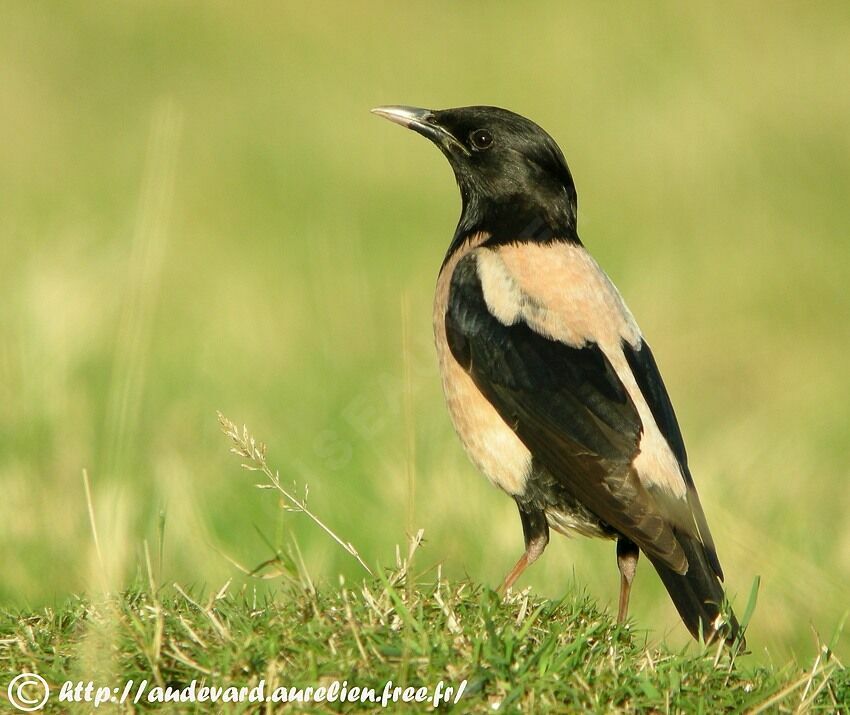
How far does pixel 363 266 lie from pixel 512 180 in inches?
268

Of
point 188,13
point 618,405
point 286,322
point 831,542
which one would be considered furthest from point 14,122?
point 618,405

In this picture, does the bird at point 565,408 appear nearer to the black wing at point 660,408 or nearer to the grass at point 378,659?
the black wing at point 660,408

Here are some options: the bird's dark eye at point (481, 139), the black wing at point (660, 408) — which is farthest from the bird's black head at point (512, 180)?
the black wing at point (660, 408)

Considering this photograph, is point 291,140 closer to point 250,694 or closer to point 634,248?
point 634,248

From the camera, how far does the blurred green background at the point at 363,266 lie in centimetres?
757

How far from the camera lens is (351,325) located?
12.0 meters

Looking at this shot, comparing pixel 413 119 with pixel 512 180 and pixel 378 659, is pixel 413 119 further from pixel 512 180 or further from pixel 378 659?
pixel 378 659

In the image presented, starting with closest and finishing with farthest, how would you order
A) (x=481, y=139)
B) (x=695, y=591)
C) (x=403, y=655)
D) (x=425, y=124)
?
(x=403, y=655) → (x=695, y=591) → (x=481, y=139) → (x=425, y=124)

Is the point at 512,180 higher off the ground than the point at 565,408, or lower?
higher

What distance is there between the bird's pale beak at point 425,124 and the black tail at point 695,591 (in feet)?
7.20

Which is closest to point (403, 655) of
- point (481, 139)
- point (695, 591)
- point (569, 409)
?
point (695, 591)

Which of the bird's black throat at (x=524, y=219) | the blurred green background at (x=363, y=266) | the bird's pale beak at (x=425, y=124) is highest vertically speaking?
the bird's pale beak at (x=425, y=124)

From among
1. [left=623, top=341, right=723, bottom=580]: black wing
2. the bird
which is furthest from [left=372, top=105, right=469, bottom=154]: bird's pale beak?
[left=623, top=341, right=723, bottom=580]: black wing

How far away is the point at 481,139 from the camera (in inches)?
264
